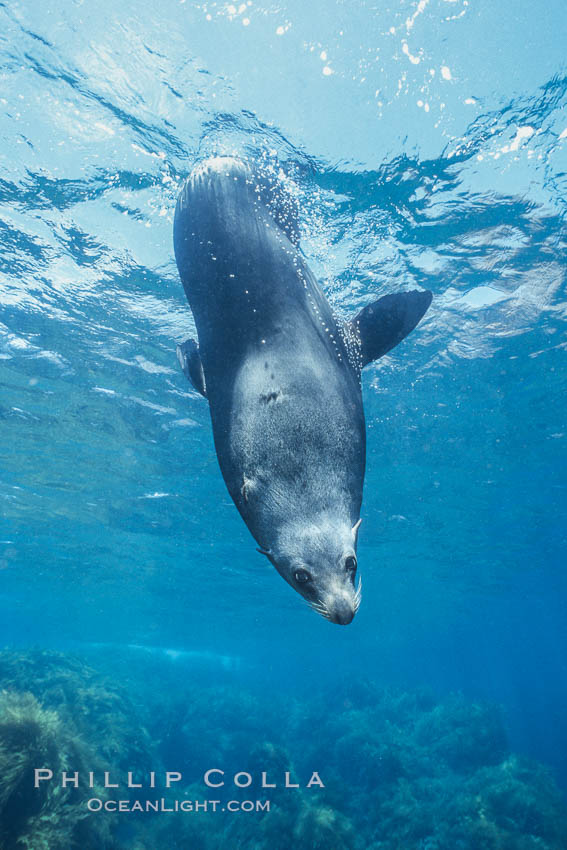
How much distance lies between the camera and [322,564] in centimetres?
143

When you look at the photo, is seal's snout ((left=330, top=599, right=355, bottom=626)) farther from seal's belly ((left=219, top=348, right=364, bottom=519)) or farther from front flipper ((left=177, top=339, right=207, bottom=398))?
front flipper ((left=177, top=339, right=207, bottom=398))

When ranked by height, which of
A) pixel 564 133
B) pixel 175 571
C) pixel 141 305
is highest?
pixel 175 571

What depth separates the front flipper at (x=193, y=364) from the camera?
7.57 feet

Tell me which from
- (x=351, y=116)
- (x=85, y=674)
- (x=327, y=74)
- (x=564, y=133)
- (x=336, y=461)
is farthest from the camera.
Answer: (x=85, y=674)

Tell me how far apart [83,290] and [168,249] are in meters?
2.47

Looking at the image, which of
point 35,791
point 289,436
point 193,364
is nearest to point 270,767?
point 35,791

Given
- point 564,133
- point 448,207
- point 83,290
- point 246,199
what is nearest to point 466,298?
point 448,207

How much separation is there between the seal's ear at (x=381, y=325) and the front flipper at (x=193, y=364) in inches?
30.5

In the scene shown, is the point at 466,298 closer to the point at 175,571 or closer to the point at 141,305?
the point at 141,305

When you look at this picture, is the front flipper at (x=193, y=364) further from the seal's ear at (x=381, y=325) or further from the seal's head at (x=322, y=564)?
the seal's head at (x=322, y=564)

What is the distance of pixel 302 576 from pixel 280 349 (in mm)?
859

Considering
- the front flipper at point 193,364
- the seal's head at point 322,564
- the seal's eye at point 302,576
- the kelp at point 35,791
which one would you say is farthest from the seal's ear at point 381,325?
the kelp at point 35,791

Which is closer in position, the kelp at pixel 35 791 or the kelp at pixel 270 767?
the kelp at pixel 35 791

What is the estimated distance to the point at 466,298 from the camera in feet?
33.8
